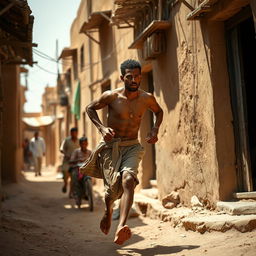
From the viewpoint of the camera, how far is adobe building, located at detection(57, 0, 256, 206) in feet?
16.6

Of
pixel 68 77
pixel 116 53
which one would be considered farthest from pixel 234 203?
pixel 68 77

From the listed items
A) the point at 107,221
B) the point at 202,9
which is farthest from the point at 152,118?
the point at 107,221

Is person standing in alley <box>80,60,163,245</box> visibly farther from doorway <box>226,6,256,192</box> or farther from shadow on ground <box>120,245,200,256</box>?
doorway <box>226,6,256,192</box>

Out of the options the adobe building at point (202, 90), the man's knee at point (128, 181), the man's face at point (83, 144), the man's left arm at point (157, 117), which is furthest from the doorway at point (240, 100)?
the man's face at point (83, 144)

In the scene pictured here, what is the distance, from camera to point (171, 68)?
21.1ft

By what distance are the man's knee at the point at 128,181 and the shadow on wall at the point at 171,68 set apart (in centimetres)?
243

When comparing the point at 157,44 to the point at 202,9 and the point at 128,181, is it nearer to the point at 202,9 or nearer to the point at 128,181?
the point at 202,9

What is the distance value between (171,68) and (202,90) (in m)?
1.20

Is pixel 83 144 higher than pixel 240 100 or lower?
lower

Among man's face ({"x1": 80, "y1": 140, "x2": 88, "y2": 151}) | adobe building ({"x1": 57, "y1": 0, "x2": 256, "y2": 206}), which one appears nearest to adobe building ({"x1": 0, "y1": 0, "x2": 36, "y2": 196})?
man's face ({"x1": 80, "y1": 140, "x2": 88, "y2": 151})

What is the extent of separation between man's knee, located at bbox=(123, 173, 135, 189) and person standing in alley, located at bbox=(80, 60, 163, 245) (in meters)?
0.05

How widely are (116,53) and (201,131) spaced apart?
5700mm

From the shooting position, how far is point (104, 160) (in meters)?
4.46

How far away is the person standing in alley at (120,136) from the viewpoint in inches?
167
